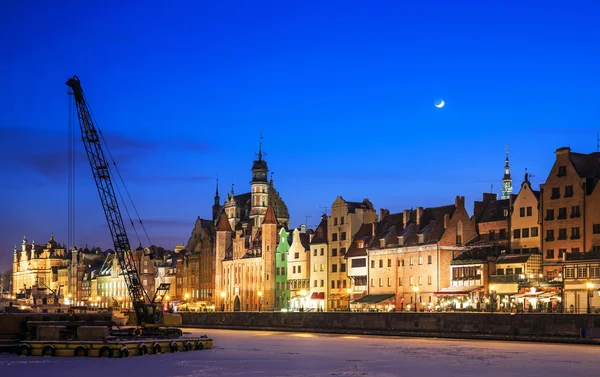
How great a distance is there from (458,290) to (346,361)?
46057 mm

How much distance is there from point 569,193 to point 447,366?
44.4 metres

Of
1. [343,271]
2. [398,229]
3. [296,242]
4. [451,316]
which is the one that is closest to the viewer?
[451,316]

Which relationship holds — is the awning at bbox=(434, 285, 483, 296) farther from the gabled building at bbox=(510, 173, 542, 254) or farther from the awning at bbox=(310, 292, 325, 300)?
the awning at bbox=(310, 292, 325, 300)

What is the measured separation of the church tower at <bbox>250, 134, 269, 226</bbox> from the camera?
174 metres

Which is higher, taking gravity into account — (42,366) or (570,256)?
(570,256)

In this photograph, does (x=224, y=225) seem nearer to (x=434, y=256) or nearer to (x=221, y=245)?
(x=221, y=245)

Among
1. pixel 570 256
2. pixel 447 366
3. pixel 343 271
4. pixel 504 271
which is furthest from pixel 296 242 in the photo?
pixel 447 366

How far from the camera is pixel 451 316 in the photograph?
299 feet

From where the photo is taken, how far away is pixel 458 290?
10656 cm

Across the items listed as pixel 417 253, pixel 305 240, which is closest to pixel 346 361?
pixel 417 253

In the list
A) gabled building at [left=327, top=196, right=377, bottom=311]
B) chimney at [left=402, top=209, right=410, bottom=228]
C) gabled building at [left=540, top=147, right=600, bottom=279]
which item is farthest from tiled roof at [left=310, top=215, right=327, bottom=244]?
gabled building at [left=540, top=147, right=600, bottom=279]

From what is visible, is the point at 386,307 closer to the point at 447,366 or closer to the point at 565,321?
the point at 565,321

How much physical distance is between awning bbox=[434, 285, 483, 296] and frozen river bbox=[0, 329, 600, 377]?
23148 mm

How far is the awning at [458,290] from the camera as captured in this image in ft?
344
